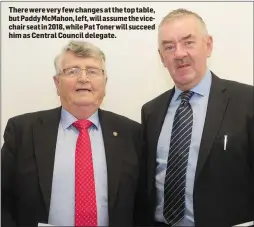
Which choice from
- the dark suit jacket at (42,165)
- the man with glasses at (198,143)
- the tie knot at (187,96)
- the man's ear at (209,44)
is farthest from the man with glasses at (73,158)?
the man's ear at (209,44)

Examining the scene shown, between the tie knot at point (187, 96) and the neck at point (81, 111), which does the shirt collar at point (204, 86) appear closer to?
the tie knot at point (187, 96)

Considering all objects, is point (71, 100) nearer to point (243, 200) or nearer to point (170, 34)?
point (170, 34)

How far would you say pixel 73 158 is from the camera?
A: 1.76 metres

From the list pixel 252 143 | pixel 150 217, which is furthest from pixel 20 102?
pixel 252 143

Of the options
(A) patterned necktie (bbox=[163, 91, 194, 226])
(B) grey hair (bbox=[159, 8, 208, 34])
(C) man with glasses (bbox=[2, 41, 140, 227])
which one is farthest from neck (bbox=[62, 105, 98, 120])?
(B) grey hair (bbox=[159, 8, 208, 34])

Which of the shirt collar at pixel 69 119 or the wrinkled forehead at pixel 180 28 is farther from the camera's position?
the shirt collar at pixel 69 119

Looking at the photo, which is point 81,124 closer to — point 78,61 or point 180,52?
point 78,61

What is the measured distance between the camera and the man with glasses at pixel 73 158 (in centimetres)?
173

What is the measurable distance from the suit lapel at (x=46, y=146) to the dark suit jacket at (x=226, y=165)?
685 mm

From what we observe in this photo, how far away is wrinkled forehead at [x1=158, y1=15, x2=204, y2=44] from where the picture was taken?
5.49 ft

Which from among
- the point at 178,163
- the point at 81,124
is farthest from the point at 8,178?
the point at 178,163

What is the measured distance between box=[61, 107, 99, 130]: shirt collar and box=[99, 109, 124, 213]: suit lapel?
1.0 inches

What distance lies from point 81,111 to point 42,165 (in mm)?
316

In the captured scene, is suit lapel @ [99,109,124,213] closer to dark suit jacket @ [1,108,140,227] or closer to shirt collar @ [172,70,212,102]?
dark suit jacket @ [1,108,140,227]
